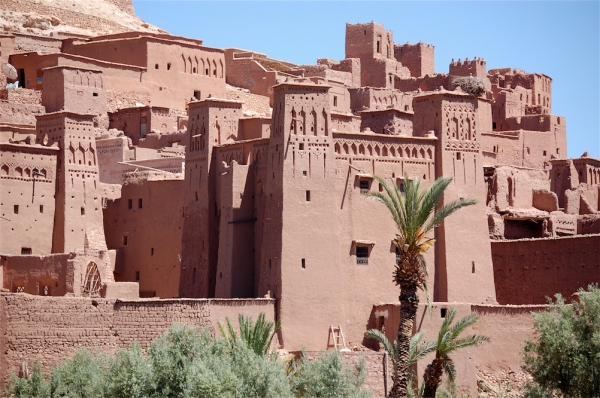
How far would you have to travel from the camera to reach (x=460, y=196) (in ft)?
149

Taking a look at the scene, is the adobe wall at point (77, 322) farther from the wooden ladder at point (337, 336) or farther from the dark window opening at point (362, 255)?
the dark window opening at point (362, 255)

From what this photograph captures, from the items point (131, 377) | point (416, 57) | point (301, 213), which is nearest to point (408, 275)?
point (131, 377)

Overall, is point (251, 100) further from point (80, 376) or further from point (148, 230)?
point (80, 376)

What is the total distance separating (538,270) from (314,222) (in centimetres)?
770

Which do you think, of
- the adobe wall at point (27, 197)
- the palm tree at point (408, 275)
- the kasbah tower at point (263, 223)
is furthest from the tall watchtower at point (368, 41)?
the palm tree at point (408, 275)

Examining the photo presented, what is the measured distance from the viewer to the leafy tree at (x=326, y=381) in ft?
111

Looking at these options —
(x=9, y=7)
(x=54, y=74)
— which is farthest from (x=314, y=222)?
(x=9, y=7)

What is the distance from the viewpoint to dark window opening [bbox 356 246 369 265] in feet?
143

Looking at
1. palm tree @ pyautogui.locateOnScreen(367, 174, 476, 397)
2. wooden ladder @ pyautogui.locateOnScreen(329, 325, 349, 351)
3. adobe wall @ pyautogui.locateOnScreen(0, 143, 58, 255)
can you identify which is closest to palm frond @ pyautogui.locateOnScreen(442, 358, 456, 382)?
Answer: palm tree @ pyautogui.locateOnScreen(367, 174, 476, 397)

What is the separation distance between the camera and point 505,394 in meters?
40.4

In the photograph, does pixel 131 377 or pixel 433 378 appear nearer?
pixel 131 377

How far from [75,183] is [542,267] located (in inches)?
578

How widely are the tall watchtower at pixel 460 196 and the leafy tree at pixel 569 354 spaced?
27.0 ft

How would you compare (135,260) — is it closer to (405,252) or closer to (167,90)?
(167,90)
